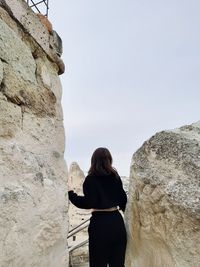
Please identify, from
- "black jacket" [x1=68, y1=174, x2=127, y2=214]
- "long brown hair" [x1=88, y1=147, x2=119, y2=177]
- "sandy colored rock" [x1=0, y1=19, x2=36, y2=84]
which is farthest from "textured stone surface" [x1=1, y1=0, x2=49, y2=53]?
"black jacket" [x1=68, y1=174, x2=127, y2=214]

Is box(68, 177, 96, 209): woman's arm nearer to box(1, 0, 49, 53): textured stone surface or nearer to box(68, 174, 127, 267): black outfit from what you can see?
box(68, 174, 127, 267): black outfit

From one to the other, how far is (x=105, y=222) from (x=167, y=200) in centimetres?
63

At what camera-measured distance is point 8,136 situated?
6.50 ft

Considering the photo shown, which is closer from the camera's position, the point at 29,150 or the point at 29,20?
the point at 29,150

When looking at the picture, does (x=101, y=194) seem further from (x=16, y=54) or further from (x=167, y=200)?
(x=16, y=54)

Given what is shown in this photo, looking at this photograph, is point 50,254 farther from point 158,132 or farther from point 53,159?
point 158,132

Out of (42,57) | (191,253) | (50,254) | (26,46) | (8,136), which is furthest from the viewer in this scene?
(42,57)

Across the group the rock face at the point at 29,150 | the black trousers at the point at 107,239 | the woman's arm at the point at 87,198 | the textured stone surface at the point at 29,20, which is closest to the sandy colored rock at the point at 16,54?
the rock face at the point at 29,150

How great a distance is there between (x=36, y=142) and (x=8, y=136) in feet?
0.87

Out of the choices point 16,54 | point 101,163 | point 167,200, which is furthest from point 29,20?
point 167,200

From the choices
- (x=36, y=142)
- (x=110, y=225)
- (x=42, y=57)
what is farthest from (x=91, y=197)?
(x=42, y=57)

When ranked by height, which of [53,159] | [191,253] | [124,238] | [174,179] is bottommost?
[191,253]

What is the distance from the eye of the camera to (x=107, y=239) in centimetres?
237

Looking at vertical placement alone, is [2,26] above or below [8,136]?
above
